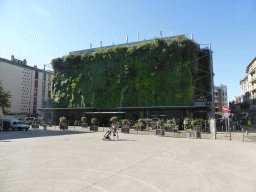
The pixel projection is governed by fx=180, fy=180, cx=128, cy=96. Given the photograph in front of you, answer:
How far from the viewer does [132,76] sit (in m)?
35.8

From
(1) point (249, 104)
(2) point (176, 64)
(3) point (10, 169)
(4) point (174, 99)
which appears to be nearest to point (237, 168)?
(3) point (10, 169)

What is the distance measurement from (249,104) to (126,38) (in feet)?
139

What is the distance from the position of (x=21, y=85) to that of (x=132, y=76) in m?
46.0

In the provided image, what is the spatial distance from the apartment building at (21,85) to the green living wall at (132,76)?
79.1 ft

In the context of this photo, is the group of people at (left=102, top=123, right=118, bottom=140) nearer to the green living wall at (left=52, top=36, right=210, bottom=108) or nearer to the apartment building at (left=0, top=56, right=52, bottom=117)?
the green living wall at (left=52, top=36, right=210, bottom=108)

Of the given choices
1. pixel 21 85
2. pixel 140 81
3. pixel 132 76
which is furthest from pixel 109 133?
pixel 21 85

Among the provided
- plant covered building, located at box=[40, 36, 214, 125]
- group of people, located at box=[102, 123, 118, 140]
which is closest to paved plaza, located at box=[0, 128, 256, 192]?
group of people, located at box=[102, 123, 118, 140]

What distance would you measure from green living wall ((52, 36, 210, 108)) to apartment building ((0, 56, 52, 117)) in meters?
24.1

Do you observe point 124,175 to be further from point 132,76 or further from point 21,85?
point 21,85

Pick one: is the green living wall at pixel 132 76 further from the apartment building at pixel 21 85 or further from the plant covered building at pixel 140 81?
the apartment building at pixel 21 85

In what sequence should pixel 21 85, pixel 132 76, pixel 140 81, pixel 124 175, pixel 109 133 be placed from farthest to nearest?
pixel 21 85
pixel 132 76
pixel 140 81
pixel 109 133
pixel 124 175

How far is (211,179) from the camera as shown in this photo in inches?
226

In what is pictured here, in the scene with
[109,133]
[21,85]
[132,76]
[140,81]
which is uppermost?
[21,85]

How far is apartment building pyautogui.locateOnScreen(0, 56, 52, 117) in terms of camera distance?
2274 inches
